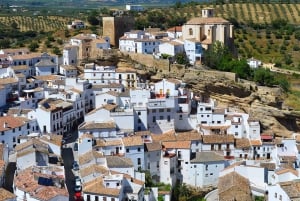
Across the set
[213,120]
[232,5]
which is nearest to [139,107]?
[213,120]

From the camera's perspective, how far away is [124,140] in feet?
99.1


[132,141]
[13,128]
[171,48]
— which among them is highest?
[171,48]

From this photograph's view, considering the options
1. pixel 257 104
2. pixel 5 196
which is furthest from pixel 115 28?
pixel 5 196

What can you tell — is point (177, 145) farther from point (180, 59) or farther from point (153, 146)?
point (180, 59)

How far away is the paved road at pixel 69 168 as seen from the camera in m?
27.3

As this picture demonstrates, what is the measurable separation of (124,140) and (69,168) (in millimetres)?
3407

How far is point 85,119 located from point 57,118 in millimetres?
1816

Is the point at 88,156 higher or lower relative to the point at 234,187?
higher

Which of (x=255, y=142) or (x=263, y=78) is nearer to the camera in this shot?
(x=255, y=142)

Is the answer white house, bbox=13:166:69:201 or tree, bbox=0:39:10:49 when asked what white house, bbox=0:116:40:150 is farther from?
tree, bbox=0:39:10:49

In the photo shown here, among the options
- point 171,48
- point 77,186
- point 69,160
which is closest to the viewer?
point 77,186

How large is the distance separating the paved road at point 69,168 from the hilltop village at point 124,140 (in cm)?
6

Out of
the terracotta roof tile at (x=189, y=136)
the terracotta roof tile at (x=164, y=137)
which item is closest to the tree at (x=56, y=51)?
the terracotta roof tile at (x=164, y=137)

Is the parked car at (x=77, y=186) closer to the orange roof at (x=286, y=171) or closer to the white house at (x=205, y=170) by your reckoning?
the white house at (x=205, y=170)
